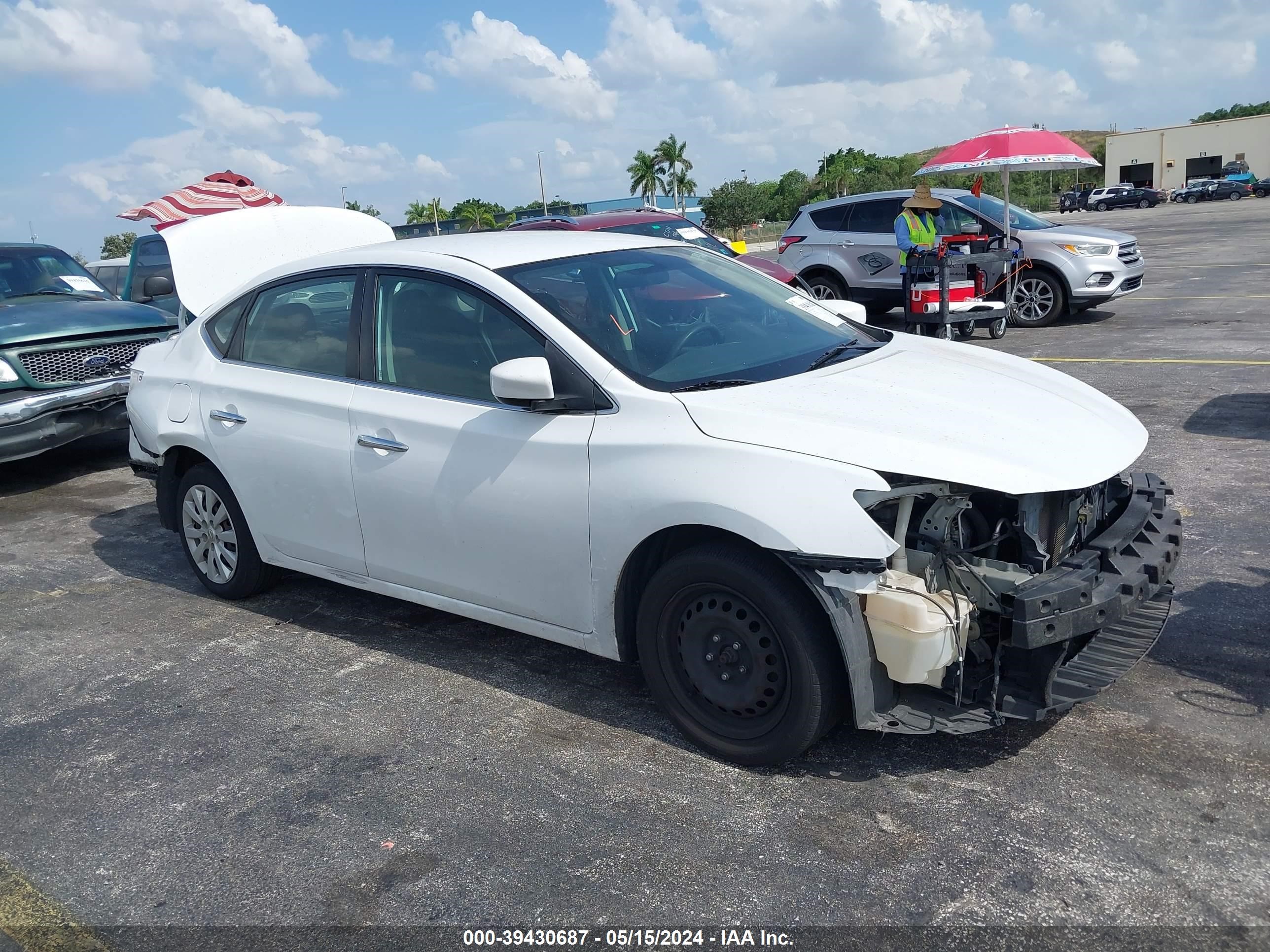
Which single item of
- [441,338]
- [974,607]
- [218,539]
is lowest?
[218,539]

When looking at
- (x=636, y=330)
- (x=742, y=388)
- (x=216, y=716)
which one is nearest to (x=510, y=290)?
(x=636, y=330)

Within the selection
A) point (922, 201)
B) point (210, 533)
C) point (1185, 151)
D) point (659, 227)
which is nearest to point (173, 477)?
point (210, 533)

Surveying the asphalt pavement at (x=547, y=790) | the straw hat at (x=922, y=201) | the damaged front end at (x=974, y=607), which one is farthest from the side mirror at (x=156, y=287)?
the straw hat at (x=922, y=201)

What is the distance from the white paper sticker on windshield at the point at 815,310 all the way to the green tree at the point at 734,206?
246ft

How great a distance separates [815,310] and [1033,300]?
381 inches

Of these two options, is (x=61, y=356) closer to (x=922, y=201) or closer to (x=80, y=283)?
(x=80, y=283)

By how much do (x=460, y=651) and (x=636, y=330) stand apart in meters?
1.68

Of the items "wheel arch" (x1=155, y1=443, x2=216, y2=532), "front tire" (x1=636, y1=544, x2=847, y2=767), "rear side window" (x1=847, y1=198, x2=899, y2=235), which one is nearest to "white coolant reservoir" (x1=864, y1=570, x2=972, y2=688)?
"front tire" (x1=636, y1=544, x2=847, y2=767)

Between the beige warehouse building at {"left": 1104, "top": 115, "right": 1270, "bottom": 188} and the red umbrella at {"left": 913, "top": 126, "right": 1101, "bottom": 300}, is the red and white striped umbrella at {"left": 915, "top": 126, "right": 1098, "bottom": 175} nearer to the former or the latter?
the red umbrella at {"left": 913, "top": 126, "right": 1101, "bottom": 300}

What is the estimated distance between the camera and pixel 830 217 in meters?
14.3

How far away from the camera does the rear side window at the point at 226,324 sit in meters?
5.25

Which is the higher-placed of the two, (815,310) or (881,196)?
(881,196)

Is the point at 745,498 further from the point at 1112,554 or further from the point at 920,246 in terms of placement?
the point at 920,246

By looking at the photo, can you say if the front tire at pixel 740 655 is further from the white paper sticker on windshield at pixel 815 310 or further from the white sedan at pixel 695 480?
the white paper sticker on windshield at pixel 815 310
